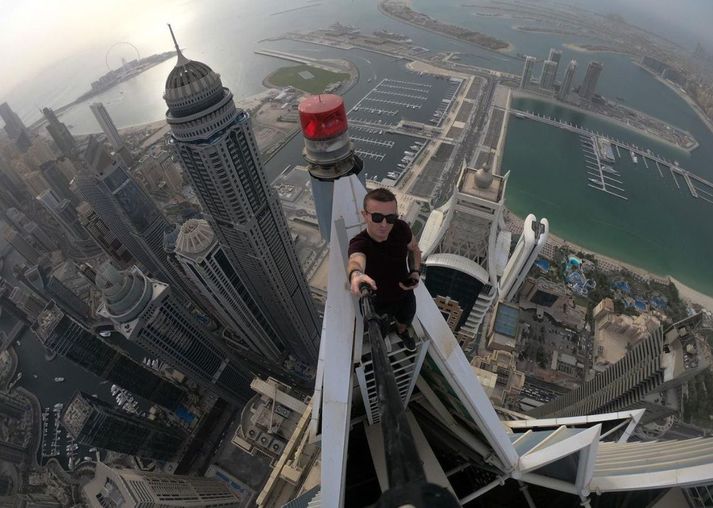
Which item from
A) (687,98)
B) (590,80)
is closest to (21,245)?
(590,80)

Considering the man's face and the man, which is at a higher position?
the man's face

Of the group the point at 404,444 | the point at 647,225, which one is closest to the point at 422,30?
the point at 647,225

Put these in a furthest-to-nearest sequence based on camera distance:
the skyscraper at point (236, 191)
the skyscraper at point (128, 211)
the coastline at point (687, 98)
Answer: the coastline at point (687, 98), the skyscraper at point (128, 211), the skyscraper at point (236, 191)

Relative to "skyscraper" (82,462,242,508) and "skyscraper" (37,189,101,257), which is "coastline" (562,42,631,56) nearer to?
"skyscraper" (37,189,101,257)

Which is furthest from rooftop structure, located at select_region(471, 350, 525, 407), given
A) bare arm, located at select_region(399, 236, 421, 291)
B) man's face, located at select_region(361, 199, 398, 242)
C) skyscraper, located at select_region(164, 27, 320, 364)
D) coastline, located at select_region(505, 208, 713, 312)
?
man's face, located at select_region(361, 199, 398, 242)

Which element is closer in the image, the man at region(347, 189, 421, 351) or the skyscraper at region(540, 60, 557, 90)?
the man at region(347, 189, 421, 351)

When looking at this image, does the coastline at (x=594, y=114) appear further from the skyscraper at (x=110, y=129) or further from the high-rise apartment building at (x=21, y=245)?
the high-rise apartment building at (x=21, y=245)

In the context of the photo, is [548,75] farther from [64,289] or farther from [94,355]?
[64,289]

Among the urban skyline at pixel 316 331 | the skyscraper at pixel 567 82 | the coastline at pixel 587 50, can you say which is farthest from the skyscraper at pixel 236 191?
the coastline at pixel 587 50
